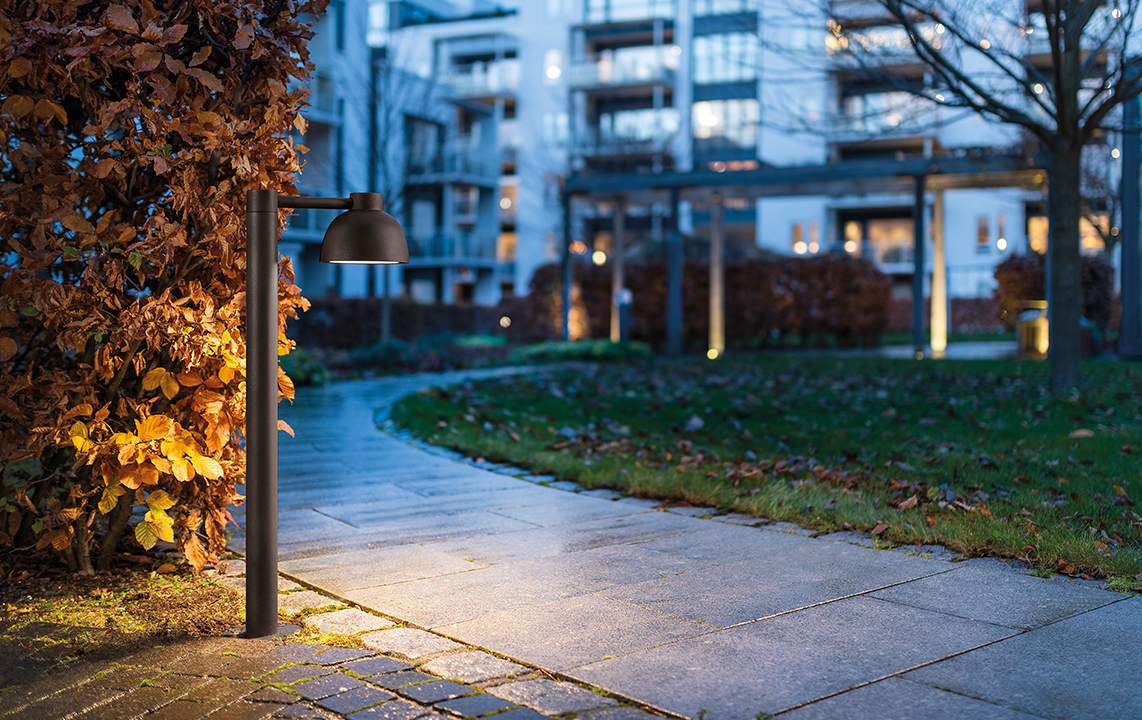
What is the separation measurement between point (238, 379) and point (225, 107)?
1076mm

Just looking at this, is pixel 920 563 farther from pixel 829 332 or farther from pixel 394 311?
pixel 394 311

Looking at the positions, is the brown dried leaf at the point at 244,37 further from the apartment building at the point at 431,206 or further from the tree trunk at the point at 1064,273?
the apartment building at the point at 431,206

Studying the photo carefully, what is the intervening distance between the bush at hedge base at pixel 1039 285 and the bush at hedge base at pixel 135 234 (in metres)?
19.8

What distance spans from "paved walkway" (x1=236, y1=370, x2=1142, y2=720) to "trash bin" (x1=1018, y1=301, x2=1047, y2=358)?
49.3ft

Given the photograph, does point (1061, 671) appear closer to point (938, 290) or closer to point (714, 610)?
point (714, 610)

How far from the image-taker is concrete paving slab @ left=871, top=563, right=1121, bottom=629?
3.80 m

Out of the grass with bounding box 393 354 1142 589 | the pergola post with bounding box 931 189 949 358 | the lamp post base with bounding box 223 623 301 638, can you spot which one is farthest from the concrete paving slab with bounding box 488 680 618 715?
the pergola post with bounding box 931 189 949 358

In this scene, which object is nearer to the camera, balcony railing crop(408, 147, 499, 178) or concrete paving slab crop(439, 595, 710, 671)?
concrete paving slab crop(439, 595, 710, 671)

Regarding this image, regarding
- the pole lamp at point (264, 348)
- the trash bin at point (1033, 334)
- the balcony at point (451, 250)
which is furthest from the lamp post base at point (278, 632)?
the balcony at point (451, 250)

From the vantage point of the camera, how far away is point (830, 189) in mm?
21016

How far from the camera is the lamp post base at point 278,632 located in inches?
143

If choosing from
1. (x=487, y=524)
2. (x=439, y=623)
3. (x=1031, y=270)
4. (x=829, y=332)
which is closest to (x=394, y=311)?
(x=829, y=332)

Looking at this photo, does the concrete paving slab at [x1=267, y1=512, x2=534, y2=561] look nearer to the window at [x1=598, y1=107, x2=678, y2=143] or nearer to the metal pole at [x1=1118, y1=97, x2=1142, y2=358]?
the metal pole at [x1=1118, y1=97, x2=1142, y2=358]

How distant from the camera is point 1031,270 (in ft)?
70.5
